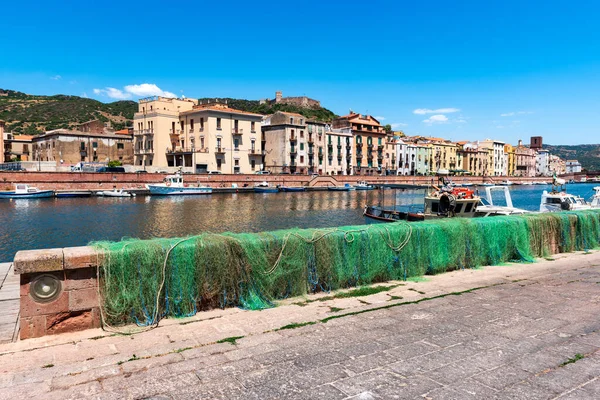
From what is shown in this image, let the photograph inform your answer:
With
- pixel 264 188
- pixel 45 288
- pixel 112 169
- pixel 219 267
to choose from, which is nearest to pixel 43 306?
pixel 45 288

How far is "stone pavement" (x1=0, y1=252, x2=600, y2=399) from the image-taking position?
4.48 metres

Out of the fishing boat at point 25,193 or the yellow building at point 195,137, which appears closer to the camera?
the fishing boat at point 25,193

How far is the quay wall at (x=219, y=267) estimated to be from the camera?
6000mm

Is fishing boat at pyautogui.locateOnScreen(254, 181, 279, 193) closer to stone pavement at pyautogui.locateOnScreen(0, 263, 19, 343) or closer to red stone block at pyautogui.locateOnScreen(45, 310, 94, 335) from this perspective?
stone pavement at pyautogui.locateOnScreen(0, 263, 19, 343)

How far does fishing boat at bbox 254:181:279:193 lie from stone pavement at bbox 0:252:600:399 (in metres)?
64.9

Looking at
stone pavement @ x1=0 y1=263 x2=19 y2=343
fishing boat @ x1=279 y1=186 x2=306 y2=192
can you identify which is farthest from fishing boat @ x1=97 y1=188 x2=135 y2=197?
stone pavement @ x1=0 y1=263 x2=19 y2=343

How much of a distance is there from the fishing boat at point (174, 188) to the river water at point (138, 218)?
7.86 m

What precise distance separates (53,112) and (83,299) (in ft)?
452

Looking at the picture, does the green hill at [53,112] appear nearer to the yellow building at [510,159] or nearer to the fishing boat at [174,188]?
the fishing boat at [174,188]

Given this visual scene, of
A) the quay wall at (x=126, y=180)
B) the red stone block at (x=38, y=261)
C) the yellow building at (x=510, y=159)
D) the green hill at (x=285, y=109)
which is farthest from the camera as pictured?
the yellow building at (x=510, y=159)

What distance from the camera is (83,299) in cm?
614

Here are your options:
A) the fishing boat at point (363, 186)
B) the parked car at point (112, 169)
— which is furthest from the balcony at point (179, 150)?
the fishing boat at point (363, 186)

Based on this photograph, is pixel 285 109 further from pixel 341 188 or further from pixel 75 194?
pixel 75 194

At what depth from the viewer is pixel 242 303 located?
727 cm
